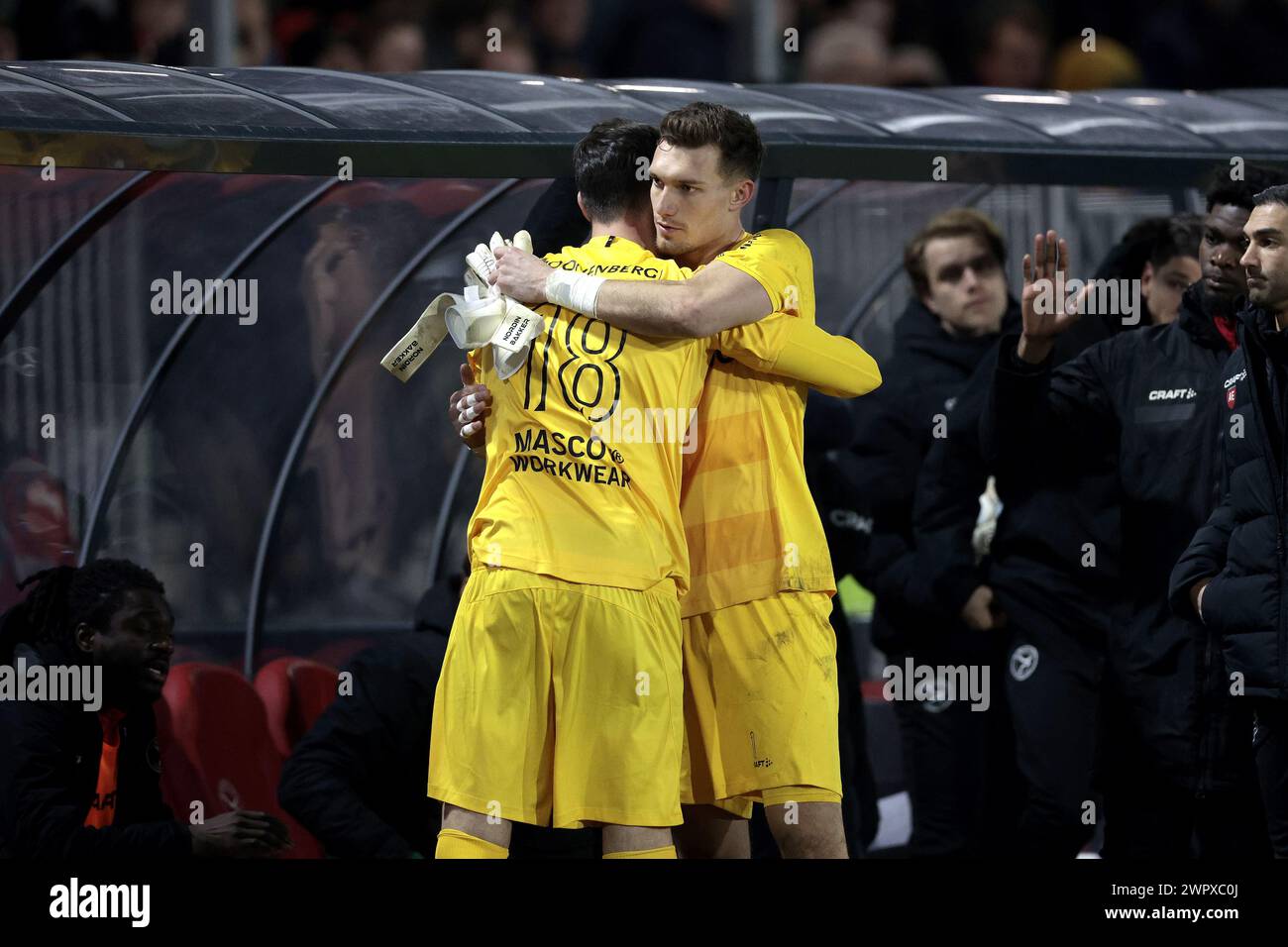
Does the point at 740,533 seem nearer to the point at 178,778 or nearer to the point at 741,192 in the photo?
the point at 741,192

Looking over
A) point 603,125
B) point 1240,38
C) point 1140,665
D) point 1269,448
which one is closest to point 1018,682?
point 1140,665

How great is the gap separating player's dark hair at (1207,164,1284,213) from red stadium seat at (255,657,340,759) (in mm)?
2834

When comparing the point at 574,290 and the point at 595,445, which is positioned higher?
the point at 574,290

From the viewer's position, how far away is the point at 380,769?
17.4 feet

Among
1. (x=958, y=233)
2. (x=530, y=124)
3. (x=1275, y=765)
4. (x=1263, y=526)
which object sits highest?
(x=530, y=124)

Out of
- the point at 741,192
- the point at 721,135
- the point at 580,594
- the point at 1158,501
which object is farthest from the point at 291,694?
the point at 1158,501

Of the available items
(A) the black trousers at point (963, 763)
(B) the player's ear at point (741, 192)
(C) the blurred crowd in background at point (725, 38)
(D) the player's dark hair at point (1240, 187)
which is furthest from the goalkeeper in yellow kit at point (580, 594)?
(C) the blurred crowd in background at point (725, 38)

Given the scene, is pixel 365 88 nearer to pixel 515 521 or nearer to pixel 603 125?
pixel 603 125

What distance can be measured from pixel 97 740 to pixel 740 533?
1734 millimetres

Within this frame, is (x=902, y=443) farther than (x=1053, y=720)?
Yes

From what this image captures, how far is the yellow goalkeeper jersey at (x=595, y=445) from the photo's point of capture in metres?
4.17

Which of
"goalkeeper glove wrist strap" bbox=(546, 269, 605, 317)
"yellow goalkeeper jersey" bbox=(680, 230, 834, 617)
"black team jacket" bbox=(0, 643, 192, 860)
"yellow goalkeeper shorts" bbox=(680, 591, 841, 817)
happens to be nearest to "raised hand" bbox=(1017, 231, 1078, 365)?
"yellow goalkeeper jersey" bbox=(680, 230, 834, 617)

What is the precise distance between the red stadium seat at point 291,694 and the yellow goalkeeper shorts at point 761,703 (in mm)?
1741

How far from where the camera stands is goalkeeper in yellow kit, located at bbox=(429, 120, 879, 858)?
4113 millimetres
